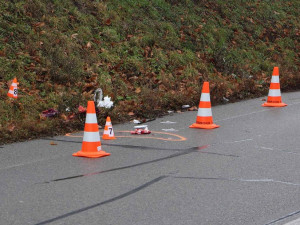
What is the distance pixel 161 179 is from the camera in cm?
A: 748

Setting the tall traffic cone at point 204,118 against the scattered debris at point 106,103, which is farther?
the scattered debris at point 106,103

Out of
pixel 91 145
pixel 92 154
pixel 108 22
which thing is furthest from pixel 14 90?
pixel 108 22

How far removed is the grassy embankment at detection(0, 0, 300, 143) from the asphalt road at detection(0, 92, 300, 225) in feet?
6.33

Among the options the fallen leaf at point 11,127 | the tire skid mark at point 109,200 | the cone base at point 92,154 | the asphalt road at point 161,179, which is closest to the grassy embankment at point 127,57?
the fallen leaf at point 11,127

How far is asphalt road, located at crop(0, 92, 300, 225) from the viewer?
236 inches

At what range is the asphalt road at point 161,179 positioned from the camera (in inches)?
236

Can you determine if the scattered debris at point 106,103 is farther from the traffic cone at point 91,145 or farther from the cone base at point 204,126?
the traffic cone at point 91,145

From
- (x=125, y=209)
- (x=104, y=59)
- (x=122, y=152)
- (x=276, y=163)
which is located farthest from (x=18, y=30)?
(x=125, y=209)

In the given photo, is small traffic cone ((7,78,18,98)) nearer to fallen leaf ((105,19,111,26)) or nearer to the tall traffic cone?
the tall traffic cone

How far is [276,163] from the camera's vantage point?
27.5 feet

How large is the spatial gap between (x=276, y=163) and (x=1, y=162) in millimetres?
3834

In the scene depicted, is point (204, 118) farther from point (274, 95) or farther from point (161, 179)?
point (161, 179)

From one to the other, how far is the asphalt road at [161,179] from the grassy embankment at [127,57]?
6.33ft

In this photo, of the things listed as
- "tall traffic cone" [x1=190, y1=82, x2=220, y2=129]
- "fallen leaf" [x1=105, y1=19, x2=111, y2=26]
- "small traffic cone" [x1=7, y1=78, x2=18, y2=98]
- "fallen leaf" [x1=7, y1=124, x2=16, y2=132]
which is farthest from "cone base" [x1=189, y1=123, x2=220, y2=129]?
"fallen leaf" [x1=105, y1=19, x2=111, y2=26]
